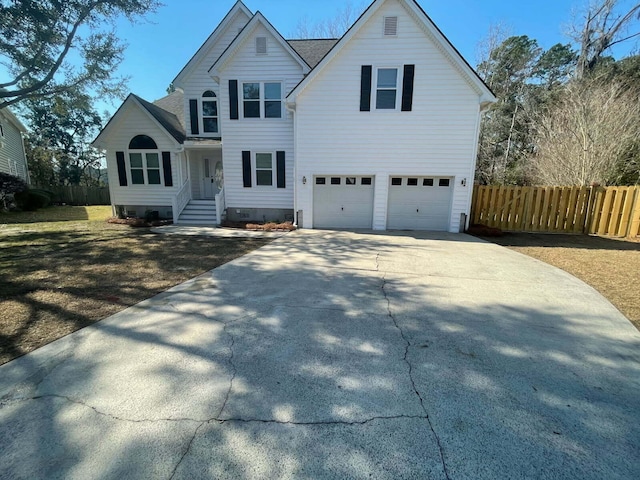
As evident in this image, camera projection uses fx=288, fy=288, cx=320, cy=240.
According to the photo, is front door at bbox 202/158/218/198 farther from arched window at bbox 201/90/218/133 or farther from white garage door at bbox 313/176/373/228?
white garage door at bbox 313/176/373/228

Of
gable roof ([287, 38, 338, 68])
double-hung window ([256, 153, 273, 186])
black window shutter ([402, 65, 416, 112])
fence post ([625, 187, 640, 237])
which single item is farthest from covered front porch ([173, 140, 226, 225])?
fence post ([625, 187, 640, 237])

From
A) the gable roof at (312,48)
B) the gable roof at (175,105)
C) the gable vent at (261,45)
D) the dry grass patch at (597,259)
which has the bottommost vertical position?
the dry grass patch at (597,259)

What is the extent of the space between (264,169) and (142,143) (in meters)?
5.94

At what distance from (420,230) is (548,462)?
10221 mm

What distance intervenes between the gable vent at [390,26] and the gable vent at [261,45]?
481cm

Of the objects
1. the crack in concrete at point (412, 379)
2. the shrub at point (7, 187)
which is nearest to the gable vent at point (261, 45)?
the crack in concrete at point (412, 379)

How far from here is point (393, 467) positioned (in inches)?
74.5

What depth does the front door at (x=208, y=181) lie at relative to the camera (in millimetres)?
14703

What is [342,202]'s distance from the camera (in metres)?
11.9

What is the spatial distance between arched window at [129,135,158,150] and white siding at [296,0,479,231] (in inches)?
282

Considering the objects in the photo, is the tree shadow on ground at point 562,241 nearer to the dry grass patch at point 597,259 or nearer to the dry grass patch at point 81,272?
the dry grass patch at point 597,259

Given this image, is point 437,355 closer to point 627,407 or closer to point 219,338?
point 627,407

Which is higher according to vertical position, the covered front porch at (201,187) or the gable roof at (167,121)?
the gable roof at (167,121)

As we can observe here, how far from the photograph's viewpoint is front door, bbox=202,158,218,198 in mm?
14703
